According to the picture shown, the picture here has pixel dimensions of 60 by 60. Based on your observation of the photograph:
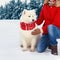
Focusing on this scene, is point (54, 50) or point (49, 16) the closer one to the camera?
point (54, 50)

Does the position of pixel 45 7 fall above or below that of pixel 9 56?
above

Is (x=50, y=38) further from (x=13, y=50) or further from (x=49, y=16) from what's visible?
(x=13, y=50)

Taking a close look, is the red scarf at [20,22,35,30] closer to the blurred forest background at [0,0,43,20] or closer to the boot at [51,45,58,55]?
the boot at [51,45,58,55]

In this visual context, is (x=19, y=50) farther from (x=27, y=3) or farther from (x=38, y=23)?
(x=27, y=3)

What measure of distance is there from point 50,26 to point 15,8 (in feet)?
3.52

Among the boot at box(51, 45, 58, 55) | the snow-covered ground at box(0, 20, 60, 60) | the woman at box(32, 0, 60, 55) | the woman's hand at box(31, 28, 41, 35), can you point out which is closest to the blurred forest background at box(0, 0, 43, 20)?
the snow-covered ground at box(0, 20, 60, 60)

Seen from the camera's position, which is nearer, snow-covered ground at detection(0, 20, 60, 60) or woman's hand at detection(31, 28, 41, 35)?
snow-covered ground at detection(0, 20, 60, 60)

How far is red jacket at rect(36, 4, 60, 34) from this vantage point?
6.05ft

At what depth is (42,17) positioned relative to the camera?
6.45 ft

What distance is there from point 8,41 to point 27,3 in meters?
0.83

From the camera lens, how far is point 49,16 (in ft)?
6.25

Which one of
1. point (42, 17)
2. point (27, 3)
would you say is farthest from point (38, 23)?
point (27, 3)

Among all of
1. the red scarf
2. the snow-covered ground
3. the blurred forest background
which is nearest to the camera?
the snow-covered ground

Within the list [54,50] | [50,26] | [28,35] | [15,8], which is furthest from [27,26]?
[15,8]
